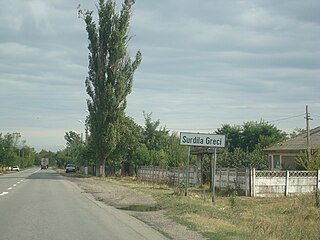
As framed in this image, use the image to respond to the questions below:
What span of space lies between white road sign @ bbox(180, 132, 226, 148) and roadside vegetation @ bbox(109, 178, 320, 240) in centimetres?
279

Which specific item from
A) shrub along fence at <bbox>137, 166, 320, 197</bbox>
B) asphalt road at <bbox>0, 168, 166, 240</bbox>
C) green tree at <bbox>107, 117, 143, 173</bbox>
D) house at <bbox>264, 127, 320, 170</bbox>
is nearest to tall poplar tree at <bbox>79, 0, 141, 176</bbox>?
green tree at <bbox>107, 117, 143, 173</bbox>

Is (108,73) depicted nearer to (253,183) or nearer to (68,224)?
(253,183)

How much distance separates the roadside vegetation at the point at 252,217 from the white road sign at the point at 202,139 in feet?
9.15

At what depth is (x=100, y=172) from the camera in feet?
196

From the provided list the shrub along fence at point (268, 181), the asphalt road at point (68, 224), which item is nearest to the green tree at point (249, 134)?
the shrub along fence at point (268, 181)

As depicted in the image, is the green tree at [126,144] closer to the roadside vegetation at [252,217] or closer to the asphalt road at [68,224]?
the roadside vegetation at [252,217]

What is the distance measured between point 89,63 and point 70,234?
149 ft

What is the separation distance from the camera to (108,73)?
56.1m

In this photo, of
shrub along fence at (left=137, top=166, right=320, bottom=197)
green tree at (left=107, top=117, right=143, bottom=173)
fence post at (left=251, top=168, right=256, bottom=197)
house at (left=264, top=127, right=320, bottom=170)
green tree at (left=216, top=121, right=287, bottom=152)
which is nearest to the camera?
fence post at (left=251, top=168, right=256, bottom=197)

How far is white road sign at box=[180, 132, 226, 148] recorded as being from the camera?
24.4 metres

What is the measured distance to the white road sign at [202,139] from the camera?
24359mm

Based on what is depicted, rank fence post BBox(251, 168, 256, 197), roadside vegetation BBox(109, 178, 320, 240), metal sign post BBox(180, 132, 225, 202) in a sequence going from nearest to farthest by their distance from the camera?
roadside vegetation BBox(109, 178, 320, 240), metal sign post BBox(180, 132, 225, 202), fence post BBox(251, 168, 256, 197)

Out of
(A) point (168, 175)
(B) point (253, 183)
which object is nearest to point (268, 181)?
(B) point (253, 183)

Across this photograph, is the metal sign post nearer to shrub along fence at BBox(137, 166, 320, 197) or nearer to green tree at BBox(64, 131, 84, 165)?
shrub along fence at BBox(137, 166, 320, 197)
